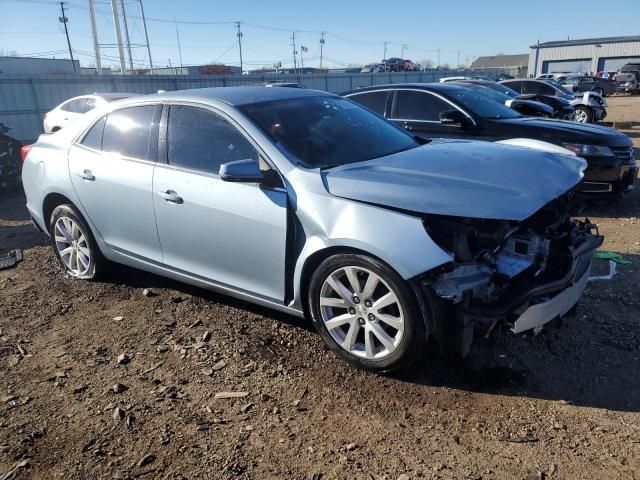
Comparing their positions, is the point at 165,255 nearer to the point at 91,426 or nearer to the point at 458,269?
the point at 91,426

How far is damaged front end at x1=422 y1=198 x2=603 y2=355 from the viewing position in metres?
2.77

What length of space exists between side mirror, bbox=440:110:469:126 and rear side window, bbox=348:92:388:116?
0.98 m

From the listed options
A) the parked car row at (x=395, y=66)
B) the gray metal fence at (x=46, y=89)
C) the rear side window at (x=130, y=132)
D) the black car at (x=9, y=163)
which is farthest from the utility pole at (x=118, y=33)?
the rear side window at (x=130, y=132)

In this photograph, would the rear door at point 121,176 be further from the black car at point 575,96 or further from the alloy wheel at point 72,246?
the black car at point 575,96

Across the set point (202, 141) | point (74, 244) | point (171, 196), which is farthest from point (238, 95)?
point (74, 244)

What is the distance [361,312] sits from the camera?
304cm

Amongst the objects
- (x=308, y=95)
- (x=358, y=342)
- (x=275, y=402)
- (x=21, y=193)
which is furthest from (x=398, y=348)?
(x=21, y=193)

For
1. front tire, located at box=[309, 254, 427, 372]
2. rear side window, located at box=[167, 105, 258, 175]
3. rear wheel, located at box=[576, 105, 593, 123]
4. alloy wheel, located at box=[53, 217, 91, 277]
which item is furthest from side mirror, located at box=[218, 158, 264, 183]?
rear wheel, located at box=[576, 105, 593, 123]

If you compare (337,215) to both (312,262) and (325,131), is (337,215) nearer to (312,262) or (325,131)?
(312,262)

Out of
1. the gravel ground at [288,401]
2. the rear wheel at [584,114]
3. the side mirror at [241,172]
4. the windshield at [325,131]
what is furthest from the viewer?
the rear wheel at [584,114]

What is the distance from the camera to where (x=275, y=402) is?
2.93 meters

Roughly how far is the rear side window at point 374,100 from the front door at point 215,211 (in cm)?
402

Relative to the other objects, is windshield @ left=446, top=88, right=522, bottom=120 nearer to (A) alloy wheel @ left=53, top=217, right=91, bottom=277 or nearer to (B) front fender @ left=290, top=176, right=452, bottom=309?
(B) front fender @ left=290, top=176, right=452, bottom=309

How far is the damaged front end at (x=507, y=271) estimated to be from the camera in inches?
109
